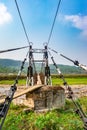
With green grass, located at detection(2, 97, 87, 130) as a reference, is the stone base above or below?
above

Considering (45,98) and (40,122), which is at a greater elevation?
(45,98)

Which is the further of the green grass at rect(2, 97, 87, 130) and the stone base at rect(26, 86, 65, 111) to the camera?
the stone base at rect(26, 86, 65, 111)

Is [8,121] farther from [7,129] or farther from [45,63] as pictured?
[45,63]

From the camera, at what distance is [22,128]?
25.9 feet

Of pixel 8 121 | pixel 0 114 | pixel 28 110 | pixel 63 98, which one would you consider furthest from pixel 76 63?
pixel 63 98

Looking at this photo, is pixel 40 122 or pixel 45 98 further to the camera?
pixel 45 98

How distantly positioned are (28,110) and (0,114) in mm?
6161

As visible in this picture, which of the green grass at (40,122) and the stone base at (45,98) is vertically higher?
the stone base at (45,98)

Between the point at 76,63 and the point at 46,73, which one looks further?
the point at 46,73

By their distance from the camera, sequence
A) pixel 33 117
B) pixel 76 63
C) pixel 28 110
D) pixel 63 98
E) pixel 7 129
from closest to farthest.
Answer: pixel 76 63 → pixel 7 129 → pixel 33 117 → pixel 28 110 → pixel 63 98

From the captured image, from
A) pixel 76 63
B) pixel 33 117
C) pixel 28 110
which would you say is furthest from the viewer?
pixel 28 110

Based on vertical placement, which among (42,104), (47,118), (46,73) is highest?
(46,73)

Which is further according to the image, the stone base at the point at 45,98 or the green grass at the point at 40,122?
the stone base at the point at 45,98

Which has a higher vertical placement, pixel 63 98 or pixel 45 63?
pixel 45 63
